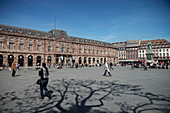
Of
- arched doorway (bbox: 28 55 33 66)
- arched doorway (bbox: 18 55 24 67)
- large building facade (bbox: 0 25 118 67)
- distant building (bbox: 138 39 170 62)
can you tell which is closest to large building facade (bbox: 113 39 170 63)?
distant building (bbox: 138 39 170 62)

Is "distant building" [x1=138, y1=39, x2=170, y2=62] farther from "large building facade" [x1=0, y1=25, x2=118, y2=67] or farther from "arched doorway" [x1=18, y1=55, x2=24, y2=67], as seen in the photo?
"arched doorway" [x1=18, y1=55, x2=24, y2=67]

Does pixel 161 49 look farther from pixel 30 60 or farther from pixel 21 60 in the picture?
pixel 21 60

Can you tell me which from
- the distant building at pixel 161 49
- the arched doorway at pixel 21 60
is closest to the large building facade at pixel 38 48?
the arched doorway at pixel 21 60

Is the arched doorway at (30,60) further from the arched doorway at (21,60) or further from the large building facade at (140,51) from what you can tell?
the large building facade at (140,51)

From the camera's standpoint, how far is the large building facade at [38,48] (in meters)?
41.0

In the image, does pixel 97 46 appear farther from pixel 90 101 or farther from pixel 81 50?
pixel 90 101

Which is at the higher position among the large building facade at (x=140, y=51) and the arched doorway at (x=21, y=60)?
the large building facade at (x=140, y=51)

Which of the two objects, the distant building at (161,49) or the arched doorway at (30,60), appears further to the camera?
the distant building at (161,49)

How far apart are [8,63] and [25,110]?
44.0 metres

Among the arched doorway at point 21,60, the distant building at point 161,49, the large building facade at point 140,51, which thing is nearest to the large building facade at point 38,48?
the arched doorway at point 21,60

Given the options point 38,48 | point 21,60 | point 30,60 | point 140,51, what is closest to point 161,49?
point 140,51

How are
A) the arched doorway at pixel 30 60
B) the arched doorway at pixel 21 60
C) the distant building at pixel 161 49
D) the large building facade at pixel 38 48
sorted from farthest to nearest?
1. the distant building at pixel 161 49
2. the arched doorway at pixel 30 60
3. the arched doorway at pixel 21 60
4. the large building facade at pixel 38 48

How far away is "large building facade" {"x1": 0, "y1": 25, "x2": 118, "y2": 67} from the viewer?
135 ft

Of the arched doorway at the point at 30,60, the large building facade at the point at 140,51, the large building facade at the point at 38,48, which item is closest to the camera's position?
the large building facade at the point at 38,48
